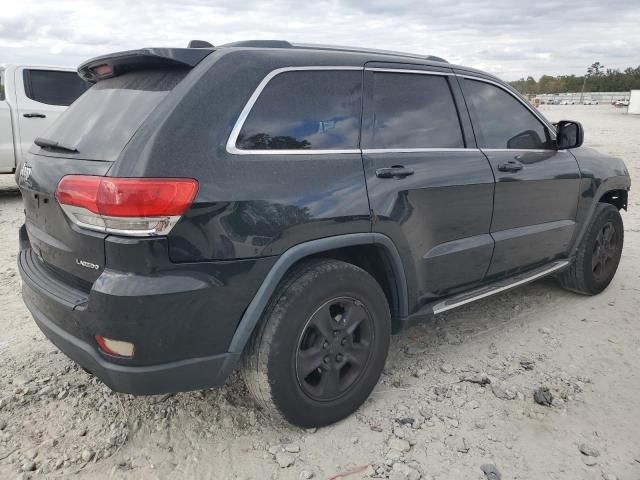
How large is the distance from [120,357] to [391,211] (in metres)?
1.43

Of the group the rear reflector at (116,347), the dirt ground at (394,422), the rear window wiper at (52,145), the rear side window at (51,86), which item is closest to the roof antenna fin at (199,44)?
the rear window wiper at (52,145)

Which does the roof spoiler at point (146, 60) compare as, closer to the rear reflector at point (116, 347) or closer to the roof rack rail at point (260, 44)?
the roof rack rail at point (260, 44)

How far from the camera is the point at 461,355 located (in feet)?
11.8

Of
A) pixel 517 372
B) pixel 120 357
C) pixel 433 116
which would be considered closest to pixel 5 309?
pixel 120 357

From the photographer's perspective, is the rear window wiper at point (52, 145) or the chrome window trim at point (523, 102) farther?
the chrome window trim at point (523, 102)

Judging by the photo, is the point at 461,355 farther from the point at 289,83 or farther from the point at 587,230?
the point at 289,83

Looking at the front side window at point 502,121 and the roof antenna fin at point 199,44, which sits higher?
the roof antenna fin at point 199,44

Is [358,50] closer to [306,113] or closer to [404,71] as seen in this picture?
[404,71]

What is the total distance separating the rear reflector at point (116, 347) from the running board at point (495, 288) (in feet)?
5.60

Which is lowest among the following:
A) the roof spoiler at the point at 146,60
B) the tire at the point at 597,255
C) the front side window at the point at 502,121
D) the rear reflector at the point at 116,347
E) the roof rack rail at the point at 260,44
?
the tire at the point at 597,255

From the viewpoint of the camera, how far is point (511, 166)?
3.53 m

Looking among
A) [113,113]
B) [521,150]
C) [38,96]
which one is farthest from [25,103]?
[521,150]

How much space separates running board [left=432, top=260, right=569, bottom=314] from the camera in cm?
326

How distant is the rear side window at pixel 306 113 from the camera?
2439mm
